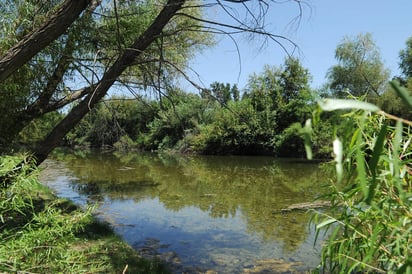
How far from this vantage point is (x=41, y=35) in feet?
9.60

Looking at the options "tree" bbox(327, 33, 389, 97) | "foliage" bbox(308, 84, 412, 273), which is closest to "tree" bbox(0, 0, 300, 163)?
"foliage" bbox(308, 84, 412, 273)

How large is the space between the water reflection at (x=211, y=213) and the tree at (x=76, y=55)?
343 centimetres

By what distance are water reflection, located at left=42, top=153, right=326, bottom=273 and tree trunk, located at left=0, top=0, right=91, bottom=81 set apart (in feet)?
15.4

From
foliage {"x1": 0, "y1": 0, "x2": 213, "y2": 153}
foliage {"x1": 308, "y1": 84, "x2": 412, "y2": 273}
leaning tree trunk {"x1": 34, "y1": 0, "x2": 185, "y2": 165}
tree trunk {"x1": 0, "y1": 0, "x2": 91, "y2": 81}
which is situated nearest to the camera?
foliage {"x1": 308, "y1": 84, "x2": 412, "y2": 273}

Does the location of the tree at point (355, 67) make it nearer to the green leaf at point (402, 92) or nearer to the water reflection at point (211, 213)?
the water reflection at point (211, 213)

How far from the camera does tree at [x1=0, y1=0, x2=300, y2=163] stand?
3396 mm

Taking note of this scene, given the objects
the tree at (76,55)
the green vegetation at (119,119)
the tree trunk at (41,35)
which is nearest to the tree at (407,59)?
the green vegetation at (119,119)

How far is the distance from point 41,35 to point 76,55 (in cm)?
417

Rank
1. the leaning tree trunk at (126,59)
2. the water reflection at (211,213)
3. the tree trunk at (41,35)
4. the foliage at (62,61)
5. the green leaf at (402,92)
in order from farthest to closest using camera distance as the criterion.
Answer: the water reflection at (211,213), the foliage at (62,61), the leaning tree trunk at (126,59), the tree trunk at (41,35), the green leaf at (402,92)

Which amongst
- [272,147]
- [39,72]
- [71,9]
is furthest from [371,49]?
[71,9]

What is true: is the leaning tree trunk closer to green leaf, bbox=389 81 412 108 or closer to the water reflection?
green leaf, bbox=389 81 412 108

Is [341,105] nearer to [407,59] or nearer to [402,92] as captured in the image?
[402,92]

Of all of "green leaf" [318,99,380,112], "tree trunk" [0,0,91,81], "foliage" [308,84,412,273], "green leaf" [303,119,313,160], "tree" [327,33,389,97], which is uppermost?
"tree" [327,33,389,97]

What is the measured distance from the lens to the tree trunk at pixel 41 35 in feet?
9.52
